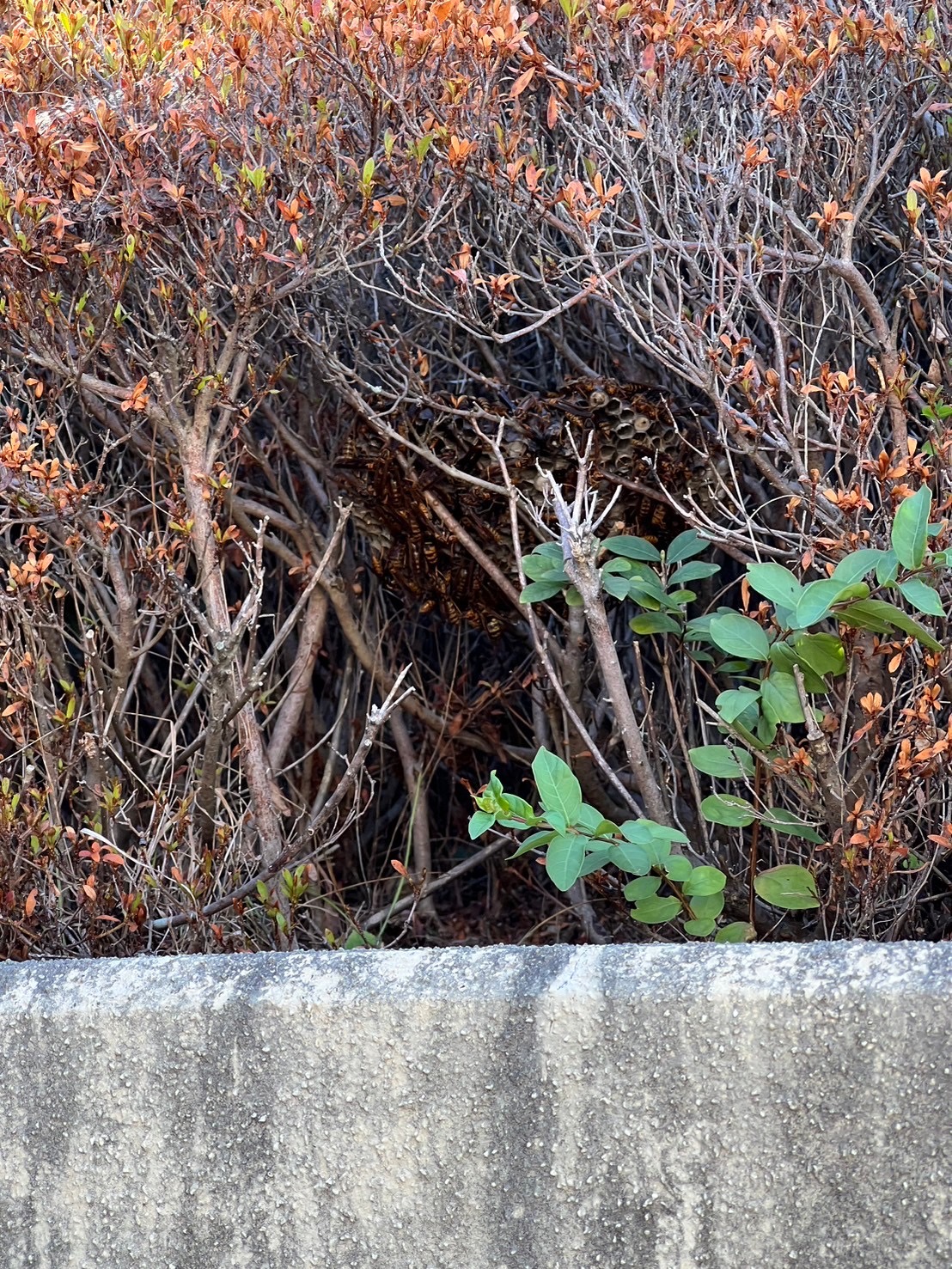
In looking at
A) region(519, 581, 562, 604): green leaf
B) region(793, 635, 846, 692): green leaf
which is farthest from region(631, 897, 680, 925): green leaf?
region(519, 581, 562, 604): green leaf

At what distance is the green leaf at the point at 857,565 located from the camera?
1.73 metres

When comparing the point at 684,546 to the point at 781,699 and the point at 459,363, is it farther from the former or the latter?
the point at 459,363

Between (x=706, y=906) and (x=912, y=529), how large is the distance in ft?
2.29

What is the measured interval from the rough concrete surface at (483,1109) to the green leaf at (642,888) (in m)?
0.39

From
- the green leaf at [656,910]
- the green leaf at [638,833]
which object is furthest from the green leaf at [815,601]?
the green leaf at [656,910]

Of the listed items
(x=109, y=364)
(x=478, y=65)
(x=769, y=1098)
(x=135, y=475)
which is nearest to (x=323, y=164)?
(x=478, y=65)

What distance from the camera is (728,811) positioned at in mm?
1905

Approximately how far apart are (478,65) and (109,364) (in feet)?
2.94

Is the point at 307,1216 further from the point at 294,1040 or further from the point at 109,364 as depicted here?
the point at 109,364

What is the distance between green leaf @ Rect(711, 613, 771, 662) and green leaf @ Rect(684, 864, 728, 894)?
350mm

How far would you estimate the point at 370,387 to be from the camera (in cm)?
224

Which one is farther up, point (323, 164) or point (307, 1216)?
point (323, 164)

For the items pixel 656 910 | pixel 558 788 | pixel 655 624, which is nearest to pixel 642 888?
pixel 656 910

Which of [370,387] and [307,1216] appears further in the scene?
[370,387]
